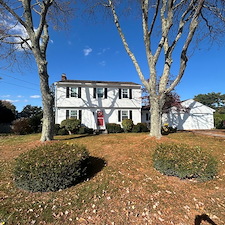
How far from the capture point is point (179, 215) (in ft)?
9.66

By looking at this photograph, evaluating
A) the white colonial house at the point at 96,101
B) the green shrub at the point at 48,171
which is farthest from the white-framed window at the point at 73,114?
the green shrub at the point at 48,171

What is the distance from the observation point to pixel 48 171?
12.4 feet

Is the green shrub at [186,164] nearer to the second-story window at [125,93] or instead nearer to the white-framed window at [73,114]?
the white-framed window at [73,114]

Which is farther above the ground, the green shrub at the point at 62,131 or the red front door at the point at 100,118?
the red front door at the point at 100,118

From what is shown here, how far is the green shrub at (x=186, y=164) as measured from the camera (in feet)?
14.1

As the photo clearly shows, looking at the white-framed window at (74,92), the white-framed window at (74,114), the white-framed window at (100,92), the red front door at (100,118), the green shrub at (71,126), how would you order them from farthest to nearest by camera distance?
the white-framed window at (100,92) < the red front door at (100,118) < the white-framed window at (74,92) < the white-framed window at (74,114) < the green shrub at (71,126)

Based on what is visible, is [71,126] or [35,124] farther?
[35,124]

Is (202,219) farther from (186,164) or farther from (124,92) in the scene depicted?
(124,92)

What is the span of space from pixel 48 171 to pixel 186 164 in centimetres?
382

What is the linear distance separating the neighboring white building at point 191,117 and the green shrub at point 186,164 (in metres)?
16.9

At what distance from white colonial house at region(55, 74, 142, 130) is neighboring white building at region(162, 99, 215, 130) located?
18.4 ft

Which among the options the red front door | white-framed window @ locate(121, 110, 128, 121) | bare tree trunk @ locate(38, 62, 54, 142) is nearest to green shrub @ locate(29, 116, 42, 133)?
the red front door

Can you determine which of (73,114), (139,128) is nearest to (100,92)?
(73,114)

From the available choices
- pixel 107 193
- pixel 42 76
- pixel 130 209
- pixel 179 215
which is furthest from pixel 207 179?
pixel 42 76
